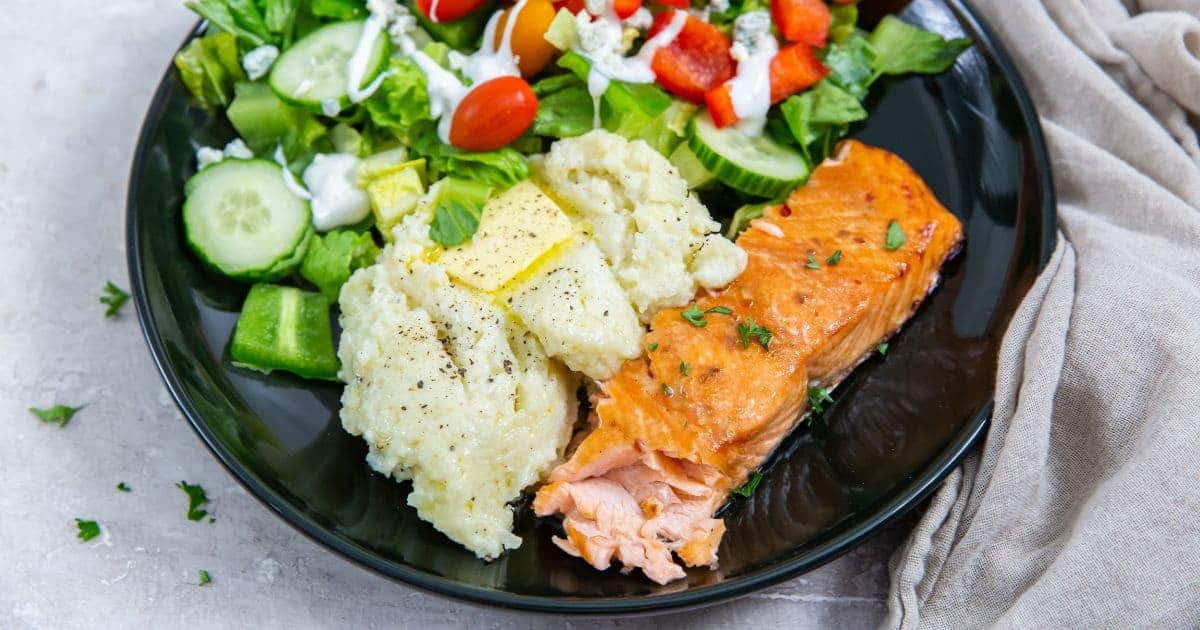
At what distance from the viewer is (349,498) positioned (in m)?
3.71

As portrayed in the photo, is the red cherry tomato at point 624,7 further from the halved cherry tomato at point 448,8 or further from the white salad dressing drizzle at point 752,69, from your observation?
the halved cherry tomato at point 448,8

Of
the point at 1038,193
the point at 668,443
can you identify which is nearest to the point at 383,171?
the point at 668,443

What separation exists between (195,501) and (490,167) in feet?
6.11

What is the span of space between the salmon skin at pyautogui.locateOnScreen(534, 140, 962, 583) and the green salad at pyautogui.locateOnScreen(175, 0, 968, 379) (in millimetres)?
486

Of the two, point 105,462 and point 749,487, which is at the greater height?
point 749,487

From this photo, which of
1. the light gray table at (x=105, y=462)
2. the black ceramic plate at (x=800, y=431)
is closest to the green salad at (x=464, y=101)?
the black ceramic plate at (x=800, y=431)

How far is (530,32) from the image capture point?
14.3 feet

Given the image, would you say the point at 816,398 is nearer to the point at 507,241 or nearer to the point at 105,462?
the point at 507,241

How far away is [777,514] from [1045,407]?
107 cm

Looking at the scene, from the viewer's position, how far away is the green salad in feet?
13.9

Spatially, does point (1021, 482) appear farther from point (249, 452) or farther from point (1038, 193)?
point (249, 452)

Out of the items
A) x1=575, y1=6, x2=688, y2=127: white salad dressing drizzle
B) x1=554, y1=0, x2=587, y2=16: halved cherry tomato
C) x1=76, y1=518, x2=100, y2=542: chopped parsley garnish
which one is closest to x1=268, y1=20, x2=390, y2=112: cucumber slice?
x1=554, y1=0, x2=587, y2=16: halved cherry tomato

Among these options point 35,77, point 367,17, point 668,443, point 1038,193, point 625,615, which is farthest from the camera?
point 35,77

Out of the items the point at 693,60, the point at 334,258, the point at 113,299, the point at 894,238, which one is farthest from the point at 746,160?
the point at 113,299
